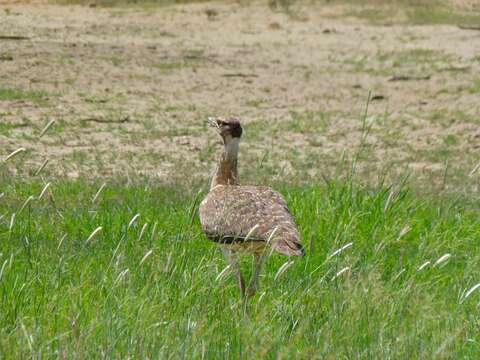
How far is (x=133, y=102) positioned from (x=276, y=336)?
7.93 m

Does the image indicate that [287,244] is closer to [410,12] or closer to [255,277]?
[255,277]

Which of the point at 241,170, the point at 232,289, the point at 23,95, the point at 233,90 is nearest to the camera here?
the point at 232,289

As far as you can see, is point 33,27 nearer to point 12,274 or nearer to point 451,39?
point 451,39

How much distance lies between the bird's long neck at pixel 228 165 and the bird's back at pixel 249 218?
0.35m

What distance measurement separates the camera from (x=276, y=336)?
4.76 meters

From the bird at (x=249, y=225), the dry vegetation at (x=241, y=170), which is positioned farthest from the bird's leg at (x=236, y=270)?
the dry vegetation at (x=241, y=170)

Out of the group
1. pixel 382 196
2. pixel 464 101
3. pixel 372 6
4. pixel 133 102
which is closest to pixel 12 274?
pixel 382 196

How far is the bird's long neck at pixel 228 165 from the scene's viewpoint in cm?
665

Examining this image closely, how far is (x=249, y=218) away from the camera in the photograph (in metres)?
5.84

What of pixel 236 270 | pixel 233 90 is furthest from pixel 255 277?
pixel 233 90

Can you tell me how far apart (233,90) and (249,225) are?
25.7 ft

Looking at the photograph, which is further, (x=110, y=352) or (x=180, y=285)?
(x=180, y=285)

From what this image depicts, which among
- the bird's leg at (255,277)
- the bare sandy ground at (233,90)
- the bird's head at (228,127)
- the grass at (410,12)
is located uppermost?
the bird's head at (228,127)

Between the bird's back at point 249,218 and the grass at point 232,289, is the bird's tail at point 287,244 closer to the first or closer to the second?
the bird's back at point 249,218
